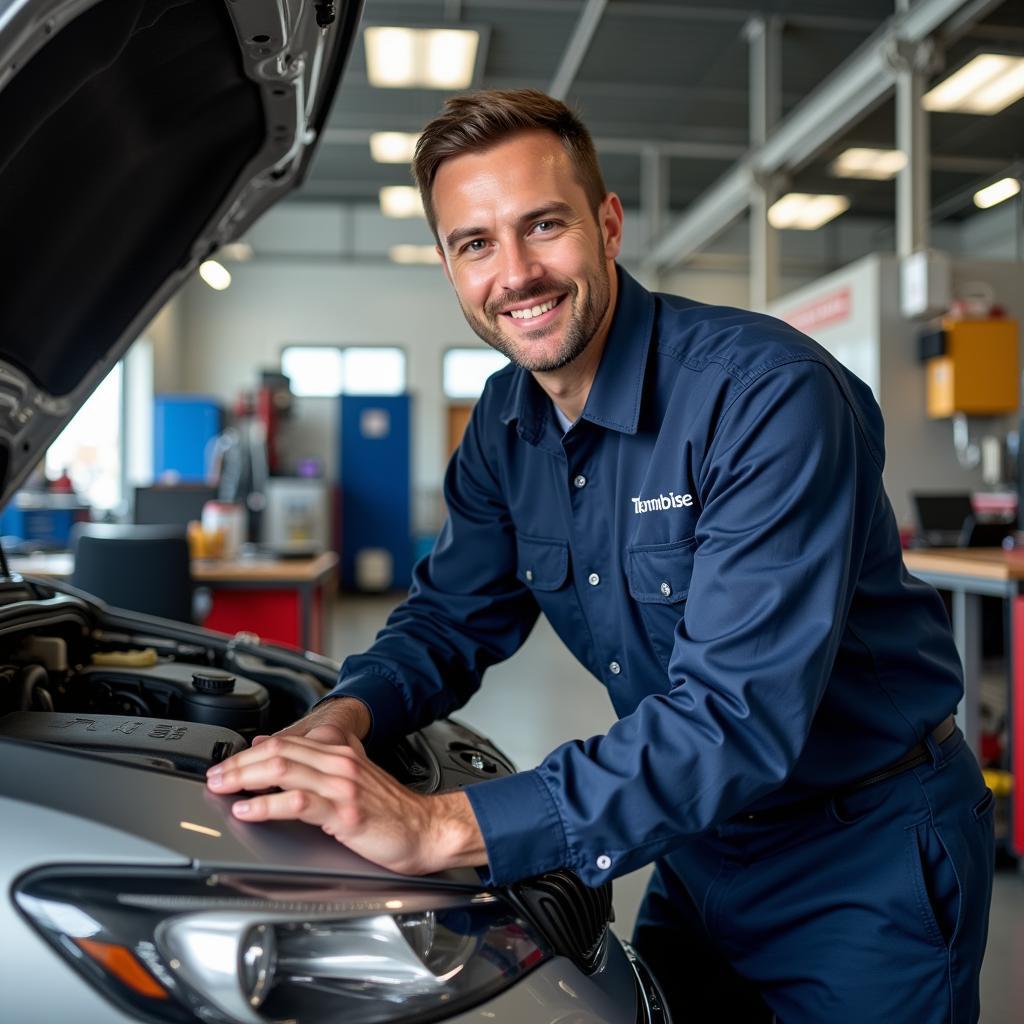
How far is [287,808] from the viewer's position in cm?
78

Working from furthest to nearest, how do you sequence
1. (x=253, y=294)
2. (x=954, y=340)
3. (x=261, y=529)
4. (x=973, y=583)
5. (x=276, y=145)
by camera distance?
(x=253, y=294), (x=261, y=529), (x=954, y=340), (x=973, y=583), (x=276, y=145)

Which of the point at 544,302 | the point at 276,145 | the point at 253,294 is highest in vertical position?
the point at 253,294

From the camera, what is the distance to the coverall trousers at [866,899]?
3.40 ft

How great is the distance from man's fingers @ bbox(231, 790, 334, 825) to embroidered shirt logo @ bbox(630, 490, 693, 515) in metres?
0.49

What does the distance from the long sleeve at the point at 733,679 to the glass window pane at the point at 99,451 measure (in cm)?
932

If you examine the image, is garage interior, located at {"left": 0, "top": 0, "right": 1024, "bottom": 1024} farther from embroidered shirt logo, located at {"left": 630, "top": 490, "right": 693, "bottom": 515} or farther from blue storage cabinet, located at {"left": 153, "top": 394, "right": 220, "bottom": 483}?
embroidered shirt logo, located at {"left": 630, "top": 490, "right": 693, "bottom": 515}

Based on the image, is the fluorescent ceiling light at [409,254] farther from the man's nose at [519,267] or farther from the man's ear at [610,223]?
the man's nose at [519,267]

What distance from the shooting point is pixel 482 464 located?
138 cm

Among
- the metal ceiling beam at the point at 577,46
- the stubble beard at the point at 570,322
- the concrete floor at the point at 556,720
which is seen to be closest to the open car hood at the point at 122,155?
the stubble beard at the point at 570,322

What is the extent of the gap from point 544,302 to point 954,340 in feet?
16.0

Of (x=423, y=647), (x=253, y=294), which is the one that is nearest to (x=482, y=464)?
(x=423, y=647)

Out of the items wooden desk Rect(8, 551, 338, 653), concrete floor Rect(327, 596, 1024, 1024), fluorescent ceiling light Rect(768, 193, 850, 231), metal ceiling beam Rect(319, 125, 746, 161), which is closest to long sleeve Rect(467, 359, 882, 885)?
concrete floor Rect(327, 596, 1024, 1024)

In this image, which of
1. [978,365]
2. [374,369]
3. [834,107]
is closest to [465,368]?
[374,369]

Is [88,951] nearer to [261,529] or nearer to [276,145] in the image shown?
[276,145]
